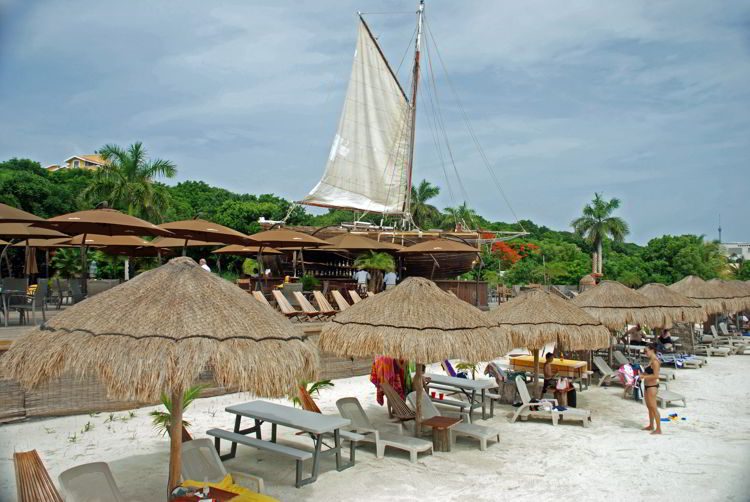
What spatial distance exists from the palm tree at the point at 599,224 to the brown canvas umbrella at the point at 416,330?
50526 millimetres

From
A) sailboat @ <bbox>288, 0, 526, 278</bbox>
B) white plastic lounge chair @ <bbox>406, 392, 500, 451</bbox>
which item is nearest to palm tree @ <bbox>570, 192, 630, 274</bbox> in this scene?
sailboat @ <bbox>288, 0, 526, 278</bbox>

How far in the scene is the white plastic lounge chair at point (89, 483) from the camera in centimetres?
464

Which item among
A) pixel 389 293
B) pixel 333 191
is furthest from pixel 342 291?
pixel 333 191

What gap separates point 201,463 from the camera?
575 cm

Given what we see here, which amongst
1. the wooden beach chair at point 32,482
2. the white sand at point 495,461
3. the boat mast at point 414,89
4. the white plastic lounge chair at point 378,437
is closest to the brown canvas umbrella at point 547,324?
the white sand at point 495,461

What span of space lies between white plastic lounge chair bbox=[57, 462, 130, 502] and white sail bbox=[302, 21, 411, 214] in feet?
78.4

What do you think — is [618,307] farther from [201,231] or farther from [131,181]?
[131,181]

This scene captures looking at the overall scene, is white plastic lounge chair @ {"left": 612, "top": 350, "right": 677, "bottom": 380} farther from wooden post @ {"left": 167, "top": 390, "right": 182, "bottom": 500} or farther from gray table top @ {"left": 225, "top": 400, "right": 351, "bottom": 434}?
wooden post @ {"left": 167, "top": 390, "right": 182, "bottom": 500}

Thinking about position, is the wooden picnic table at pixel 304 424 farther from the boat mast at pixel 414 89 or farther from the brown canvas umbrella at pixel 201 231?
the boat mast at pixel 414 89

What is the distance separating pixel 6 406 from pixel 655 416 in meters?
9.77

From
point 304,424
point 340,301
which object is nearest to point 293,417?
point 304,424

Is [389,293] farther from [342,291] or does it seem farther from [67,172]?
[67,172]

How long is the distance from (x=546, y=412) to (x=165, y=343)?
7.06 m

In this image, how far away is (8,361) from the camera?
480 cm
